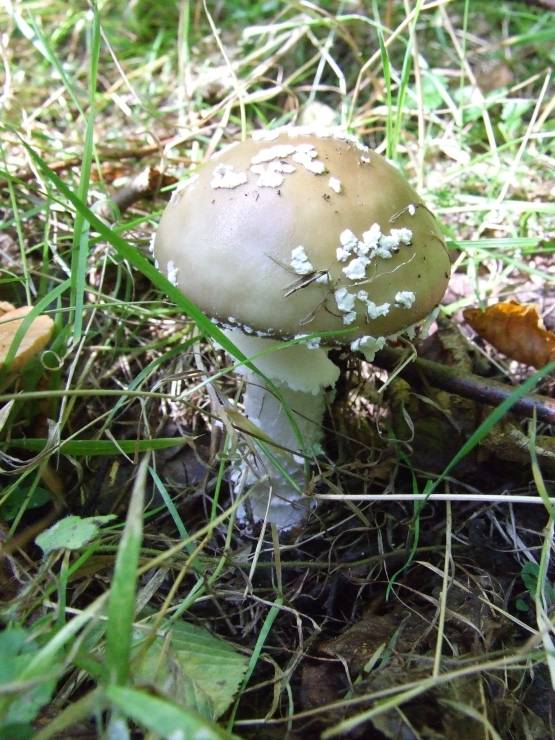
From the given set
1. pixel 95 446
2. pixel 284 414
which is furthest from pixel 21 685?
pixel 284 414

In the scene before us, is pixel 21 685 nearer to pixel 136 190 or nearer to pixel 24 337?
pixel 24 337

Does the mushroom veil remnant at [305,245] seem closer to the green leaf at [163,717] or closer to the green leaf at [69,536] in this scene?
the green leaf at [69,536]

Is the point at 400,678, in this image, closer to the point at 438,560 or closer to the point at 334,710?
the point at 334,710

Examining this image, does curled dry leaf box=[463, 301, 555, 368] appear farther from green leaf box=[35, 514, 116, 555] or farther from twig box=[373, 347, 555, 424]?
green leaf box=[35, 514, 116, 555]

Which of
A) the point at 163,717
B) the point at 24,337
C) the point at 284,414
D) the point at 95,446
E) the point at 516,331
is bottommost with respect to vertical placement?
the point at 516,331

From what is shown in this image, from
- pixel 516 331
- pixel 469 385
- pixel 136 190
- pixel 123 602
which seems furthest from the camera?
pixel 136 190

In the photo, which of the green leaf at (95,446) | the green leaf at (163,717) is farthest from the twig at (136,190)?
the green leaf at (163,717)

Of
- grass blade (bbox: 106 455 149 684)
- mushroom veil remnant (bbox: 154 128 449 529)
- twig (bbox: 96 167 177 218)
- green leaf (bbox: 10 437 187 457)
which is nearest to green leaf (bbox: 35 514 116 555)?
green leaf (bbox: 10 437 187 457)
